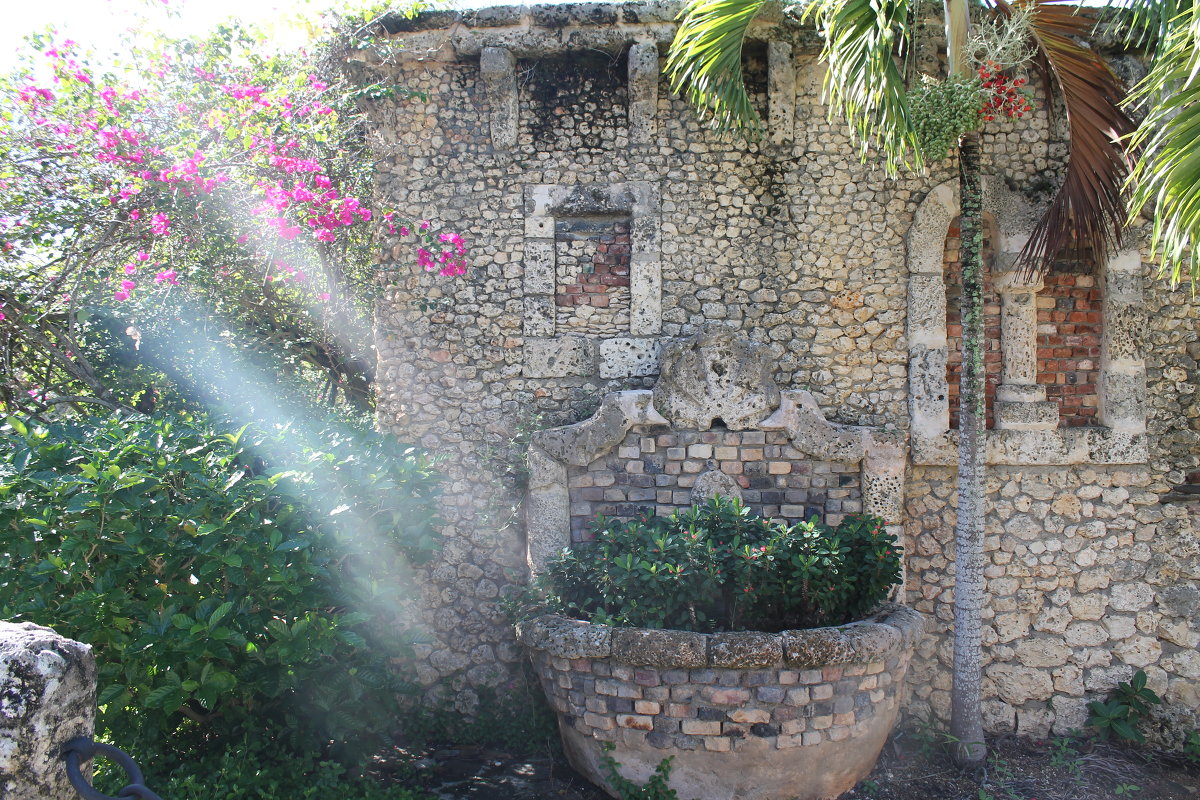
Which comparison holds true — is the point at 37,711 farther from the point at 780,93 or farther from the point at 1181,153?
the point at 780,93

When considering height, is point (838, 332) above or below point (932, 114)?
below

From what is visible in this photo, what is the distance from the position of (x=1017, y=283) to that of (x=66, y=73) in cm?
634

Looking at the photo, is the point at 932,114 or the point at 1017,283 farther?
the point at 1017,283

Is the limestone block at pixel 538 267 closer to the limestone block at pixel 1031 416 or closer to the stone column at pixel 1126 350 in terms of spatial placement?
the limestone block at pixel 1031 416

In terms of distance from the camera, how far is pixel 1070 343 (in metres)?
5.47

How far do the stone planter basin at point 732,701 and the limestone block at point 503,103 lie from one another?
319 cm

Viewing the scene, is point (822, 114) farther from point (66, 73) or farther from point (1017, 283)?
point (66, 73)

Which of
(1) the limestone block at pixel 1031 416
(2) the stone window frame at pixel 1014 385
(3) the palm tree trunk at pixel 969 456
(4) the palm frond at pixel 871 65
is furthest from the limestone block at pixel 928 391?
(4) the palm frond at pixel 871 65

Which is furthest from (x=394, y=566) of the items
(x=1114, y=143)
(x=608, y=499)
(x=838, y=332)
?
(x=1114, y=143)

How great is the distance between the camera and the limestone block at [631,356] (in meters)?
5.35

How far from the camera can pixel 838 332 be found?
17.5ft

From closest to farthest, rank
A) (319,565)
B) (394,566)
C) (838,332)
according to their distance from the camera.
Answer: (319,565) < (394,566) < (838,332)

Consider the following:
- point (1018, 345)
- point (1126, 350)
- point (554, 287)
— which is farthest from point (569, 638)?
point (1126, 350)

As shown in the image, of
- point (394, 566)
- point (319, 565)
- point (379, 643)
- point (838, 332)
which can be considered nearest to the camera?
point (319, 565)
